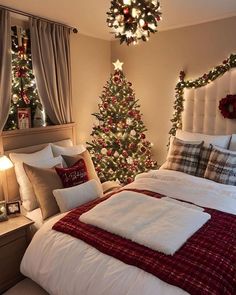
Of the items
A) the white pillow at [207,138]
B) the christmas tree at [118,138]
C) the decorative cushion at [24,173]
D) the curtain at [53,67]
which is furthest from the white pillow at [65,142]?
the white pillow at [207,138]

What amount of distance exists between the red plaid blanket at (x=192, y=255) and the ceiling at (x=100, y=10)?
2125 millimetres

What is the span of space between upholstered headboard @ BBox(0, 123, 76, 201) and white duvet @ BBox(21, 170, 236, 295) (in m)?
0.87

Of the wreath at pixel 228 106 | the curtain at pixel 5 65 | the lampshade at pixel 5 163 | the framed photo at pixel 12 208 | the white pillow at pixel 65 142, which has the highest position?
the curtain at pixel 5 65

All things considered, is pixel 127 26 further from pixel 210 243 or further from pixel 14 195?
pixel 14 195

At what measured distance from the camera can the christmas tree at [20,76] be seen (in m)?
2.93

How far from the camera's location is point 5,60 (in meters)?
2.70

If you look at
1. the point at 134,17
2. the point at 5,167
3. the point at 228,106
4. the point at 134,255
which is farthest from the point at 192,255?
the point at 228,106

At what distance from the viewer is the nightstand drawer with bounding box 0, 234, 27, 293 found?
2.12m

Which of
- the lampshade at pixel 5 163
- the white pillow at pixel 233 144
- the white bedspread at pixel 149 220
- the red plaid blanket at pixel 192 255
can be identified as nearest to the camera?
the red plaid blanket at pixel 192 255

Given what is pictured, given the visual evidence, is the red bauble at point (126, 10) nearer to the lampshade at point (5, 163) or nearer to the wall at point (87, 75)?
the lampshade at point (5, 163)

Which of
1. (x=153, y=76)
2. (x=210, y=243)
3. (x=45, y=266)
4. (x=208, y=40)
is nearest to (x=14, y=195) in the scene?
(x=45, y=266)

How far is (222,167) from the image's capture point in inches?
105

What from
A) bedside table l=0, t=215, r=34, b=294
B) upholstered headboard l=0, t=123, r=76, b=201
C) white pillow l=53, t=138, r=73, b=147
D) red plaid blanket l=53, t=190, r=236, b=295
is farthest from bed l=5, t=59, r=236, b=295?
white pillow l=53, t=138, r=73, b=147

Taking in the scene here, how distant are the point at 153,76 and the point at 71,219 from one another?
103 inches
